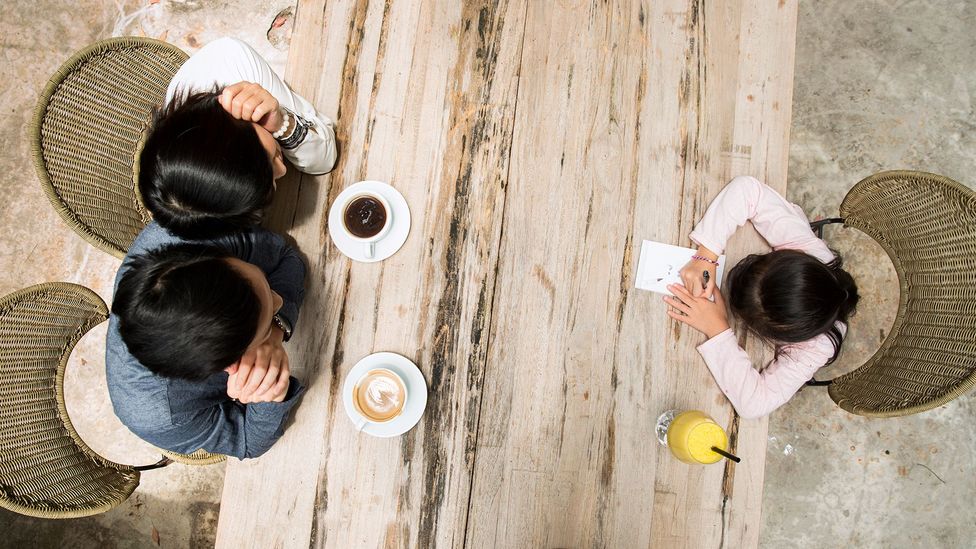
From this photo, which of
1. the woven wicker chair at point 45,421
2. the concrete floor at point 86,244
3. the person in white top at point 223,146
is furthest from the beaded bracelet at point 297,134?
the concrete floor at point 86,244

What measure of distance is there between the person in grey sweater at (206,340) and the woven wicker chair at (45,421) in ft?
0.91

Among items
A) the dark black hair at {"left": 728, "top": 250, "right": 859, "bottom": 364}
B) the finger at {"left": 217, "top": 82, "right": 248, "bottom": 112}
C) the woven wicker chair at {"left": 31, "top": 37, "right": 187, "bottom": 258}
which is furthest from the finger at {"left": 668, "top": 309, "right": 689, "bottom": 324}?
the woven wicker chair at {"left": 31, "top": 37, "right": 187, "bottom": 258}

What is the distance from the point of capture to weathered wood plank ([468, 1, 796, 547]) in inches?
44.9

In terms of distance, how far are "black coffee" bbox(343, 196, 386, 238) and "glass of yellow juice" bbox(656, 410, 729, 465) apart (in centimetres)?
77

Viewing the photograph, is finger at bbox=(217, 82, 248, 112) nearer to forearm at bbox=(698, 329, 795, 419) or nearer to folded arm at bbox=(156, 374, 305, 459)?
folded arm at bbox=(156, 374, 305, 459)

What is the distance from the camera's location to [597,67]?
49.1 inches

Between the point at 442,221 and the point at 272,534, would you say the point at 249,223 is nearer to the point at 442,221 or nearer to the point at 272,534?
the point at 442,221

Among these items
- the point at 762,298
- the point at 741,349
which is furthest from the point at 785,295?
the point at 741,349

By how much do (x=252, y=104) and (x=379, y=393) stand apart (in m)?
0.64

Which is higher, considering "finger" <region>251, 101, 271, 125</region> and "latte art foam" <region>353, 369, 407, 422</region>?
"finger" <region>251, 101, 271, 125</region>

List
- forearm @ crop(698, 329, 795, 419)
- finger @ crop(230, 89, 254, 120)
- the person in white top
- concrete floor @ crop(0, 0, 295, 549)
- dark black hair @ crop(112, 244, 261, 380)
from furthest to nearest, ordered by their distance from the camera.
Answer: concrete floor @ crop(0, 0, 295, 549), forearm @ crop(698, 329, 795, 419), finger @ crop(230, 89, 254, 120), the person in white top, dark black hair @ crop(112, 244, 261, 380)

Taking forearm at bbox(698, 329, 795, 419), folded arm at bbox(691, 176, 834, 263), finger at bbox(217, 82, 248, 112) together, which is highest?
finger at bbox(217, 82, 248, 112)

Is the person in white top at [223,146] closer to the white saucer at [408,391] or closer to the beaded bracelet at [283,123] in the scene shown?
the beaded bracelet at [283,123]

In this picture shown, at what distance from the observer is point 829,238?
2.02 metres
